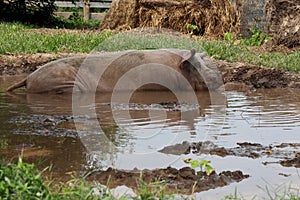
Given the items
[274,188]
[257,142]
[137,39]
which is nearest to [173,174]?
[274,188]

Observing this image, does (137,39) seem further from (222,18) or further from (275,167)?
(275,167)

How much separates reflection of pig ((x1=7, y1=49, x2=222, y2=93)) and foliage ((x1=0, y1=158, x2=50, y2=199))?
495cm

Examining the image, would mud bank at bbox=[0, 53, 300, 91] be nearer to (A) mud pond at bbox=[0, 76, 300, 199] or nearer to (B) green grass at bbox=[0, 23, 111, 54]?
(B) green grass at bbox=[0, 23, 111, 54]

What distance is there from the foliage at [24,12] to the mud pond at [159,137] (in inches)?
466

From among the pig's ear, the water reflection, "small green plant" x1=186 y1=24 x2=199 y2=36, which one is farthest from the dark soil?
"small green plant" x1=186 y1=24 x2=199 y2=36

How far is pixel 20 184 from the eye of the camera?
129 inches

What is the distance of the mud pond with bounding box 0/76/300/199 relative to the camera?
4527mm

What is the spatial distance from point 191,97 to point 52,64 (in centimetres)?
193

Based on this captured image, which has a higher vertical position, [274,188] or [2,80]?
[274,188]

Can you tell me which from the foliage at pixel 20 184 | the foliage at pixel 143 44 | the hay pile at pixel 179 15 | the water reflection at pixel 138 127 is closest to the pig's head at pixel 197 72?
the water reflection at pixel 138 127

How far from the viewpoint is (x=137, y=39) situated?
13133mm

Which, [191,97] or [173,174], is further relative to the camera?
[191,97]

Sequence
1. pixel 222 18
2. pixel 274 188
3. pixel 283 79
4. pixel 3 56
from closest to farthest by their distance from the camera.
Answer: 1. pixel 274 188
2. pixel 283 79
3. pixel 3 56
4. pixel 222 18

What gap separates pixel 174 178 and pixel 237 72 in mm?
6081
